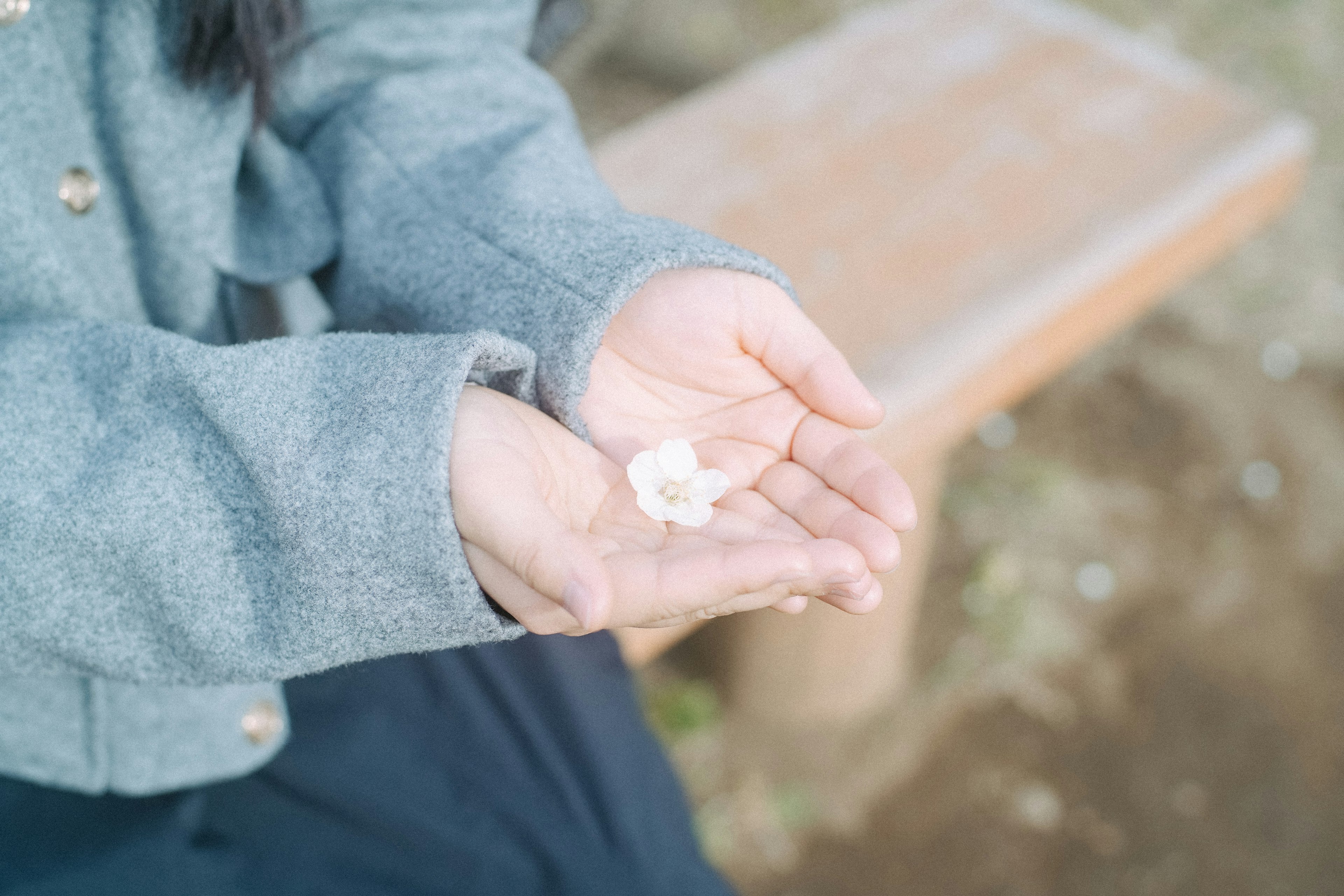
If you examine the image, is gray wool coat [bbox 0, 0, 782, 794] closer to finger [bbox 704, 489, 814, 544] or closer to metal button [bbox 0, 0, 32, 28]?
metal button [bbox 0, 0, 32, 28]

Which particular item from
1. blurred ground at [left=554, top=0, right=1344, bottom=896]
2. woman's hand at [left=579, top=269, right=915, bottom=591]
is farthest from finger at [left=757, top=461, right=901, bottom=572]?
blurred ground at [left=554, top=0, right=1344, bottom=896]

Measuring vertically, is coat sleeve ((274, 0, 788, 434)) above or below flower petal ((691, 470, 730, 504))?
above

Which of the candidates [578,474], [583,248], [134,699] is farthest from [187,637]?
[583,248]

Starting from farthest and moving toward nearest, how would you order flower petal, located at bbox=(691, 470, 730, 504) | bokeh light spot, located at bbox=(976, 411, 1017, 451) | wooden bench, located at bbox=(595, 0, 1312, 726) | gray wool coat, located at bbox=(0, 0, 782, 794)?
1. bokeh light spot, located at bbox=(976, 411, 1017, 451)
2. wooden bench, located at bbox=(595, 0, 1312, 726)
3. flower petal, located at bbox=(691, 470, 730, 504)
4. gray wool coat, located at bbox=(0, 0, 782, 794)

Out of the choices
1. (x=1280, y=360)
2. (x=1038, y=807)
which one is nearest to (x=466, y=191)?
(x=1038, y=807)

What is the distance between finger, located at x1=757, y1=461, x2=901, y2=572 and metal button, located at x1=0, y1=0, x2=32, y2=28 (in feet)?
2.83

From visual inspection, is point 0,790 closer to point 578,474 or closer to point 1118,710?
point 578,474

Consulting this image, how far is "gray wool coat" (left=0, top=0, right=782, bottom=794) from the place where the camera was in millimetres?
917

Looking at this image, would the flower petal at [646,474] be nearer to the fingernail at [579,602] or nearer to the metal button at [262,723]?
the fingernail at [579,602]

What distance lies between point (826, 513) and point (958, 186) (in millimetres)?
943

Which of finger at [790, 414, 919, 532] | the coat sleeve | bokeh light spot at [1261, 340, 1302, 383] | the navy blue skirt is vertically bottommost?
bokeh light spot at [1261, 340, 1302, 383]

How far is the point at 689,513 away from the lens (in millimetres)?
976

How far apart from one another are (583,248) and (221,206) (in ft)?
1.64

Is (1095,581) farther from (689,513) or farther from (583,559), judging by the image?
(583,559)
